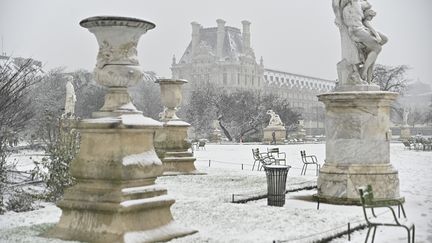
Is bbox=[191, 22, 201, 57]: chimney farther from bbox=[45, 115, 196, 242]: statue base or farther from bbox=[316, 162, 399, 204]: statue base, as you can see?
bbox=[45, 115, 196, 242]: statue base

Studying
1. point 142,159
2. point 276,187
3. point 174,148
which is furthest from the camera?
point 174,148

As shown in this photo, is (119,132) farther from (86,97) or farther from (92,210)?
(86,97)

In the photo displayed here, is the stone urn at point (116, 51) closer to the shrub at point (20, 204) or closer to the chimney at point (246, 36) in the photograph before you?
the shrub at point (20, 204)

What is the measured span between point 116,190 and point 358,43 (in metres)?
6.20

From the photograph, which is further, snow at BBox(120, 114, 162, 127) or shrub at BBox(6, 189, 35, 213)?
shrub at BBox(6, 189, 35, 213)

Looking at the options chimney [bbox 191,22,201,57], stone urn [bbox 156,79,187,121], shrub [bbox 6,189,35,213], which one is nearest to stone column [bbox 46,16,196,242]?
shrub [bbox 6,189,35,213]

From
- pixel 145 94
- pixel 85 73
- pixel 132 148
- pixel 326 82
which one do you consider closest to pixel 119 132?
pixel 132 148

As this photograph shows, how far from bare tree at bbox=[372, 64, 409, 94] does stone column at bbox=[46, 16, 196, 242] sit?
5452 centimetres

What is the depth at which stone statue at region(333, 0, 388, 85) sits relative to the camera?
10.9 m

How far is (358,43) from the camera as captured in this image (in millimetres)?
10984

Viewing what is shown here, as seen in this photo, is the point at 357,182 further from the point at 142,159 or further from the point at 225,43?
the point at 225,43

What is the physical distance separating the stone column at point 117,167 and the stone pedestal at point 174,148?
9.51 meters

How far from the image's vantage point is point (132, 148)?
23.9ft

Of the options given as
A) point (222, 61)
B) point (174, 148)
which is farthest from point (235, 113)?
point (174, 148)
